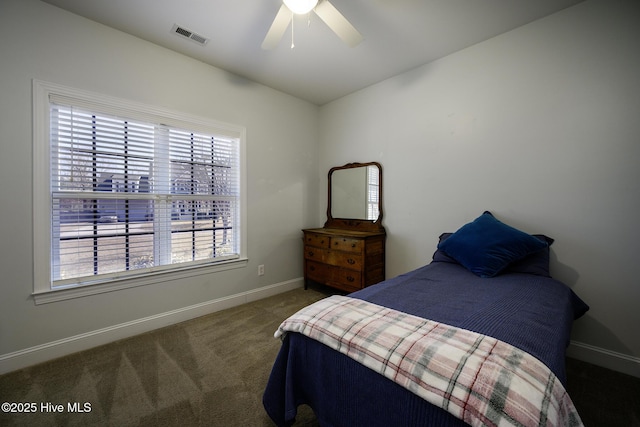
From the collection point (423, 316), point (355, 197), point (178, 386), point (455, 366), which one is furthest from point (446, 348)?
point (355, 197)

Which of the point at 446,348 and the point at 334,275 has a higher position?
the point at 446,348

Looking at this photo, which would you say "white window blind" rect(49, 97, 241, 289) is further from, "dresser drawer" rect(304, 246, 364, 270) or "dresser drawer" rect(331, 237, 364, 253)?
"dresser drawer" rect(331, 237, 364, 253)

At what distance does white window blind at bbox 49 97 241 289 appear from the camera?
6.48 ft

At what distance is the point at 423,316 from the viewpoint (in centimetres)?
117

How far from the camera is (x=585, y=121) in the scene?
188cm

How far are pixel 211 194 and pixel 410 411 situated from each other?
2577 millimetres

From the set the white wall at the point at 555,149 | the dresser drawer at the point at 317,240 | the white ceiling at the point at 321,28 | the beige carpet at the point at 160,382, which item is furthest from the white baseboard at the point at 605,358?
the white ceiling at the point at 321,28

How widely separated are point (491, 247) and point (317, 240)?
1.88 metres

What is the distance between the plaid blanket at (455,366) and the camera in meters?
0.71

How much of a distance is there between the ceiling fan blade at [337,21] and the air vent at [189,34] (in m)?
1.21

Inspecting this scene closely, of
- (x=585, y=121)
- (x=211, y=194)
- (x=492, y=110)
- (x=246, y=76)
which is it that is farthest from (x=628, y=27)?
(x=211, y=194)

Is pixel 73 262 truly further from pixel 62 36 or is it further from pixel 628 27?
pixel 628 27

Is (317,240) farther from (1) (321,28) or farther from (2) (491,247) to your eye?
(1) (321,28)

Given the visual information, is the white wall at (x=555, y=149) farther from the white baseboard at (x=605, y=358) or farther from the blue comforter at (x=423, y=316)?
the blue comforter at (x=423, y=316)
